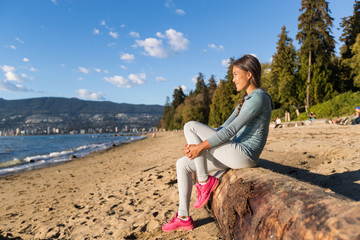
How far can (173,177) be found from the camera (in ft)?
18.2

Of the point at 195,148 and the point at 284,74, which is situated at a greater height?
the point at 284,74

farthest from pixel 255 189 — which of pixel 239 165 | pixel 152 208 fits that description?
pixel 152 208

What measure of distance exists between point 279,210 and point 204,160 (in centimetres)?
124

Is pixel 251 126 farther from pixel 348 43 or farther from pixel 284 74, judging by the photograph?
pixel 348 43

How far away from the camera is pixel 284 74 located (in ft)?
102

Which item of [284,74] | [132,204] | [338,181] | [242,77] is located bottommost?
[132,204]

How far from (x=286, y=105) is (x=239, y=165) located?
31.7m

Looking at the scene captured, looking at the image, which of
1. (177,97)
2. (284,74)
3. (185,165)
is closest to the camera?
(185,165)

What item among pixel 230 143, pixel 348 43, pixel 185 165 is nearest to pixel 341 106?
pixel 348 43

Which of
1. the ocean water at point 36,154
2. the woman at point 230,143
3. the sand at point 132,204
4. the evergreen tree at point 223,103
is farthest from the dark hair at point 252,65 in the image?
the evergreen tree at point 223,103

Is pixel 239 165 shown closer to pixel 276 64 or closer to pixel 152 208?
pixel 152 208

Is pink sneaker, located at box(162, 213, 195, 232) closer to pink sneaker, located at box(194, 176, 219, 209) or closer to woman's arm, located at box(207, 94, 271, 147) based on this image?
pink sneaker, located at box(194, 176, 219, 209)

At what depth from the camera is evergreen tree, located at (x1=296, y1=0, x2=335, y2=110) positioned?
89.0 feet

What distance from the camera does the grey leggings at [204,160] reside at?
2.79 metres
